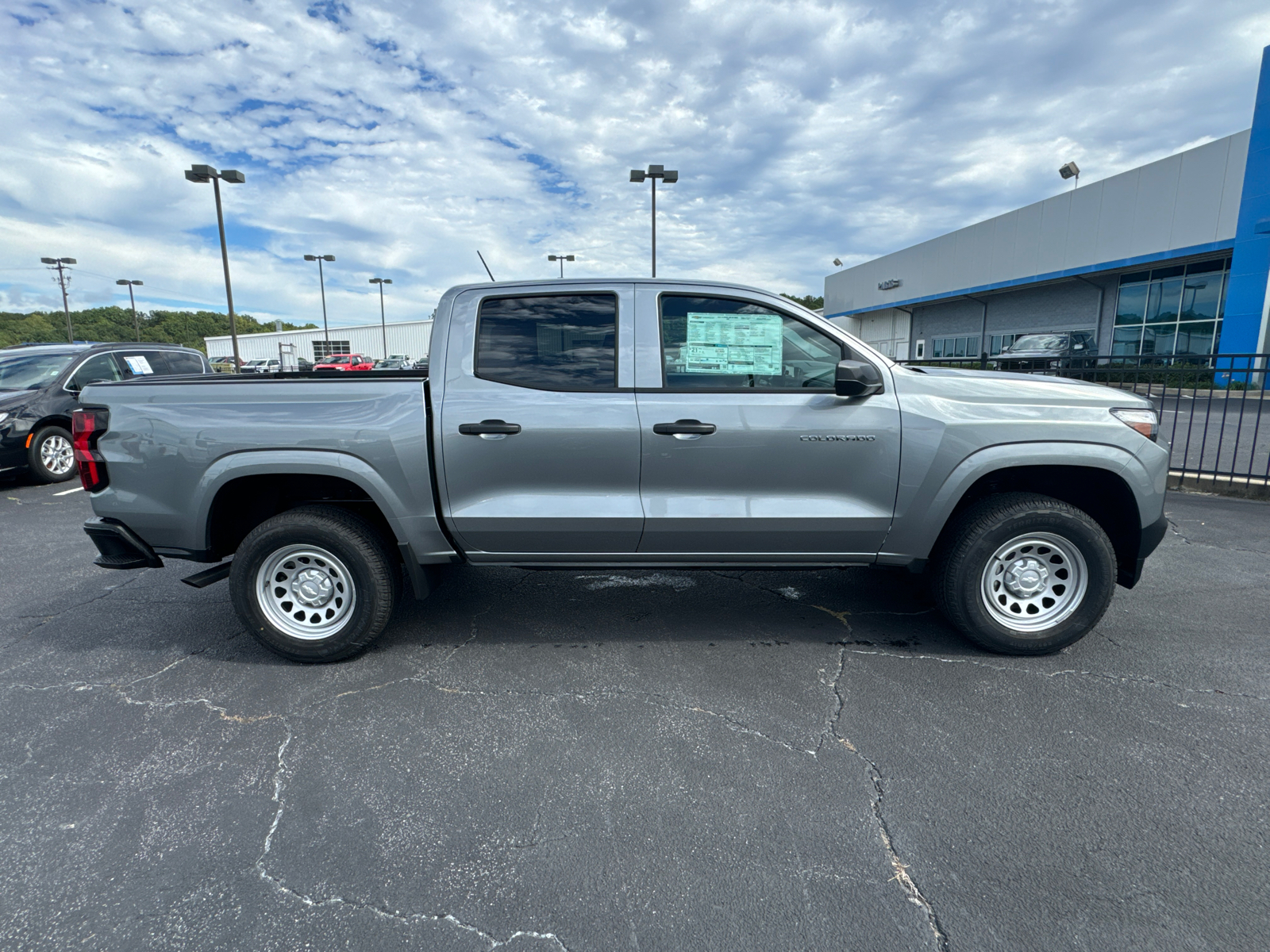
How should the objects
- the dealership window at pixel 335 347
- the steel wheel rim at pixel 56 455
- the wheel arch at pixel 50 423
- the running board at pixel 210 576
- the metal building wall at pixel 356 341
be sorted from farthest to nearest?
1. the metal building wall at pixel 356 341
2. the dealership window at pixel 335 347
3. the steel wheel rim at pixel 56 455
4. the wheel arch at pixel 50 423
5. the running board at pixel 210 576

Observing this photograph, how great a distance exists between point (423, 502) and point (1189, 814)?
3362mm

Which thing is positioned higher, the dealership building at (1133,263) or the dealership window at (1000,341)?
the dealership building at (1133,263)

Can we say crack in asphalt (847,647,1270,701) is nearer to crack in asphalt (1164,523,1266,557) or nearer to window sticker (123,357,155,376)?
crack in asphalt (1164,523,1266,557)

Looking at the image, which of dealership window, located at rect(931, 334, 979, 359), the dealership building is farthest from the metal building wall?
the dealership building

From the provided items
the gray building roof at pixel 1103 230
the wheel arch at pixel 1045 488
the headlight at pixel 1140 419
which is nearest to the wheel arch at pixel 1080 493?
the wheel arch at pixel 1045 488

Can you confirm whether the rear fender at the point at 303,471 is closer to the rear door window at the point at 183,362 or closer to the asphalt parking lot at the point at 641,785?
the asphalt parking lot at the point at 641,785

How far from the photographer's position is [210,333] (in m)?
103

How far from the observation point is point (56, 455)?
8.77 meters

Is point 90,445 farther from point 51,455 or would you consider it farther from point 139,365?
point 51,455

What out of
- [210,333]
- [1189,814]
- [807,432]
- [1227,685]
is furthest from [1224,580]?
[210,333]

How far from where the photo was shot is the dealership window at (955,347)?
114 ft

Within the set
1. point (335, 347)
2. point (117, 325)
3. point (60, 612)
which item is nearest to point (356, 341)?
point (335, 347)

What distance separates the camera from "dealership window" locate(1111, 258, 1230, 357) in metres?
21.6

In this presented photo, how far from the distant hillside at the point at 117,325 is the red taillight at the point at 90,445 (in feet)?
308
